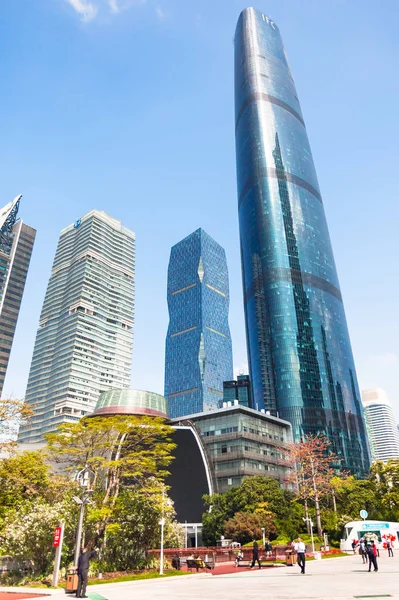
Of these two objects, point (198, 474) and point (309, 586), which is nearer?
point (309, 586)

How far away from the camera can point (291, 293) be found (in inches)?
6383

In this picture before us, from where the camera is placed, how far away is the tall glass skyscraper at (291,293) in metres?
149

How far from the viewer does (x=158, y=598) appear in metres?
16.6

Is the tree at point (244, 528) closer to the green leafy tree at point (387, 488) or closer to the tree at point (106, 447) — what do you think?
the tree at point (106, 447)

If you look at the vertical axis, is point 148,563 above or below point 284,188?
below

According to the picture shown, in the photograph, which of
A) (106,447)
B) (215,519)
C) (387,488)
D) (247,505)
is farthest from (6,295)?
(106,447)

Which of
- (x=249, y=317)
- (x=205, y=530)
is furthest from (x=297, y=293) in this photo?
(x=205, y=530)

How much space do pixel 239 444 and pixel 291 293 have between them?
91.0 m

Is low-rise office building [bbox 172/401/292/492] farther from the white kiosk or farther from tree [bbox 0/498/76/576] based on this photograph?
tree [bbox 0/498/76/576]

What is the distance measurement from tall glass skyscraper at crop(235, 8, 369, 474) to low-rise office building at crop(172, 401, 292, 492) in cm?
5648

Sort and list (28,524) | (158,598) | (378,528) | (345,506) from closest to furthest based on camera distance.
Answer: (158,598) → (28,524) → (378,528) → (345,506)

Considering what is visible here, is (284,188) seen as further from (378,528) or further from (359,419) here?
(378,528)

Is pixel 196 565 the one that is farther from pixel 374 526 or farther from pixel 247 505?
pixel 247 505

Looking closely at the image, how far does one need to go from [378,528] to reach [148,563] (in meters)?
32.5
